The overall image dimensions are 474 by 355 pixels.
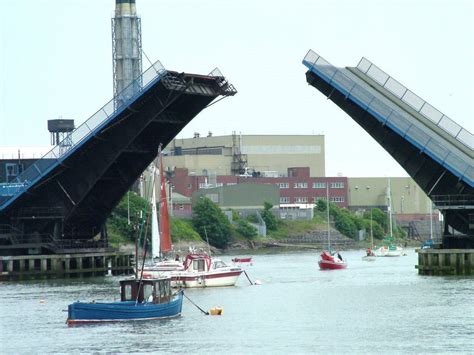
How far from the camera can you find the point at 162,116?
6075cm

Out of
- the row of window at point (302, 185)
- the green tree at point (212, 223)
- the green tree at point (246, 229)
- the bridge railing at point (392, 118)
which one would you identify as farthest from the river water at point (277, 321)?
the row of window at point (302, 185)

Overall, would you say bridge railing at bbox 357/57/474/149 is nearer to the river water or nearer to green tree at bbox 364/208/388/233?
the river water

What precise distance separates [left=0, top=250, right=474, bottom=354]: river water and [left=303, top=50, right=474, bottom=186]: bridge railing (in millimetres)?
4231

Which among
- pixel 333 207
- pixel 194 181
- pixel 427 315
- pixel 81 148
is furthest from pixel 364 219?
pixel 427 315

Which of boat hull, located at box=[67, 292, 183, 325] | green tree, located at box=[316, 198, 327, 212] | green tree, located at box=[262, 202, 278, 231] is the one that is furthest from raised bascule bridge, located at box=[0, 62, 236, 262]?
green tree, located at box=[316, 198, 327, 212]

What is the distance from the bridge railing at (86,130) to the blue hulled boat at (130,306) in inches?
589

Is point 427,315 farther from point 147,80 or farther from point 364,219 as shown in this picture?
point 364,219

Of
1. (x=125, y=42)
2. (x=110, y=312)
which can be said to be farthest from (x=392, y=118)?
(x=125, y=42)

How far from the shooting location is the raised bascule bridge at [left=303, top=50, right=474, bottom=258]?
57.7 metres

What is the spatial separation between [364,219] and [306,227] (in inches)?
311

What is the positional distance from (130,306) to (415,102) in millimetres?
20006

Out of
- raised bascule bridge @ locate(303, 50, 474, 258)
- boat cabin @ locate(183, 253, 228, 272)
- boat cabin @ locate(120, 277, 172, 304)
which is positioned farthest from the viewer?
boat cabin @ locate(183, 253, 228, 272)

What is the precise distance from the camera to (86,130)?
61.2 metres

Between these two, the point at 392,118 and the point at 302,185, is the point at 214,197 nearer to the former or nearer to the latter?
the point at 302,185
